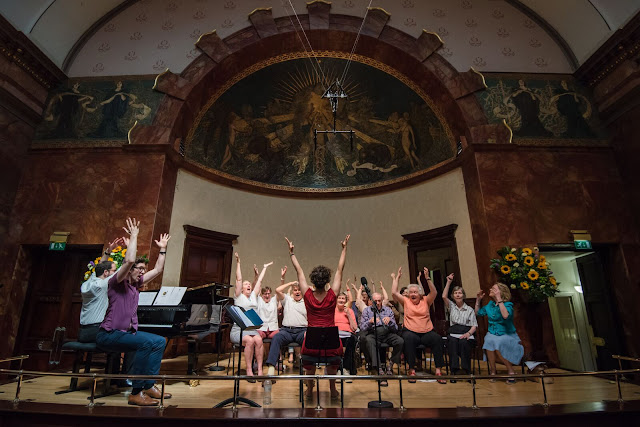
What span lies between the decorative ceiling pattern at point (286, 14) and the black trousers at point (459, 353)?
6695 millimetres

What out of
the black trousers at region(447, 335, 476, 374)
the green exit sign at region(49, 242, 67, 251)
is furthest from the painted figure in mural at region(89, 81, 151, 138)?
the black trousers at region(447, 335, 476, 374)

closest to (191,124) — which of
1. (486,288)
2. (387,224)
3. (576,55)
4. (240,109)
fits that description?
(240,109)

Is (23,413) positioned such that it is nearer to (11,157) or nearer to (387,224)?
(11,157)

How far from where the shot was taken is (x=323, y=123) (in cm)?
1046

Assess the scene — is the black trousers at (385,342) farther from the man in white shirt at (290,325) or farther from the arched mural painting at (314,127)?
the arched mural painting at (314,127)

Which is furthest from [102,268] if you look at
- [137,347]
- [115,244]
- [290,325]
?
[115,244]

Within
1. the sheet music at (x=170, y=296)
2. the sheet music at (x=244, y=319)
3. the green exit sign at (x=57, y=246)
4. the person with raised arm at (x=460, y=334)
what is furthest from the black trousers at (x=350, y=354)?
the green exit sign at (x=57, y=246)

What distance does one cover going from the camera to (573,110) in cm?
802

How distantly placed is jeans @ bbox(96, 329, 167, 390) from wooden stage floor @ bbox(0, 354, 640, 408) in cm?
46

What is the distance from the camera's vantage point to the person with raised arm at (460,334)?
17.4 feet

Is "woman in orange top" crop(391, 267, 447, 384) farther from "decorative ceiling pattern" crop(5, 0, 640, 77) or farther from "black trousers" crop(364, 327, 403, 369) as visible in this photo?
"decorative ceiling pattern" crop(5, 0, 640, 77)

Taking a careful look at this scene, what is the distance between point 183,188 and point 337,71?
544 cm

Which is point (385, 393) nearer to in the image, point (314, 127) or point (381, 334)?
point (381, 334)

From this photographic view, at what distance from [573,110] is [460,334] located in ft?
20.5
